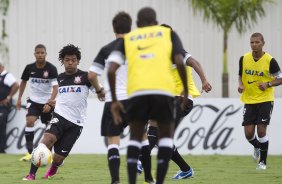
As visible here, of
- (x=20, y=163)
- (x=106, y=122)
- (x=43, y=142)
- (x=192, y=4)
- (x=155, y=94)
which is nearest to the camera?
(x=155, y=94)

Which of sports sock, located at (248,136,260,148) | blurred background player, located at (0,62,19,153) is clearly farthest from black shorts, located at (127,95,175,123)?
blurred background player, located at (0,62,19,153)

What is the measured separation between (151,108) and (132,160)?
0.62m

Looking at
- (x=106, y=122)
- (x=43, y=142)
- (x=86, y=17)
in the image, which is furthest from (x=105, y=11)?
(x=106, y=122)

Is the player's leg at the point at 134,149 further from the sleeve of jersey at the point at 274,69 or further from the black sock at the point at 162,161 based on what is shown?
the sleeve of jersey at the point at 274,69

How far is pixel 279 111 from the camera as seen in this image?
22.9 metres

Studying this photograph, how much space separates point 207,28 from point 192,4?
1519mm

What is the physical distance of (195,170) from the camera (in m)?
16.7

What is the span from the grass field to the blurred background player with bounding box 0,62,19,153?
7.95ft

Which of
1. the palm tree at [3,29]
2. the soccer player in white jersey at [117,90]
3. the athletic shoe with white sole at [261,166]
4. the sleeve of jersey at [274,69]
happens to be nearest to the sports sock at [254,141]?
the athletic shoe with white sole at [261,166]

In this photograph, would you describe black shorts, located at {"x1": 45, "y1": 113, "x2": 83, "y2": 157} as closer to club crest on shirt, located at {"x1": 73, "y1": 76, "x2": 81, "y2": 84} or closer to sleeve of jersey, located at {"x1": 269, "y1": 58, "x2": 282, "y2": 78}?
club crest on shirt, located at {"x1": 73, "y1": 76, "x2": 81, "y2": 84}

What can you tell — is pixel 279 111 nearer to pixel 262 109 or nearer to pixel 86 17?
pixel 262 109

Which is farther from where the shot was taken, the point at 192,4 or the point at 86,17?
the point at 86,17

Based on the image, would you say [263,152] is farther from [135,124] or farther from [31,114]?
[135,124]

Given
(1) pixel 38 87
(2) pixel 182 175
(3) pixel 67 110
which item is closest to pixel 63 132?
(3) pixel 67 110
